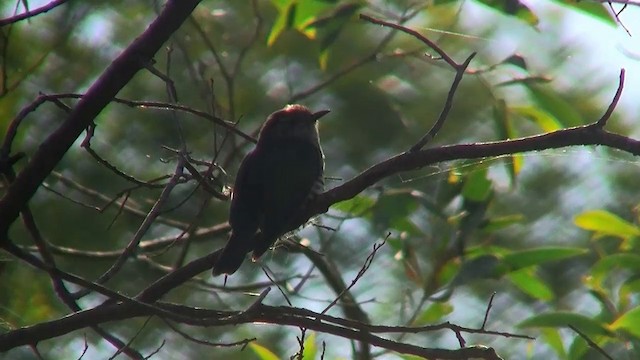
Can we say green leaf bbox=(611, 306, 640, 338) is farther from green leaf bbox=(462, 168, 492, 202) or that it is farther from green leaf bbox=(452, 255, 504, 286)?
green leaf bbox=(462, 168, 492, 202)

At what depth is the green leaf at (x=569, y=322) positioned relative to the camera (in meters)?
3.64

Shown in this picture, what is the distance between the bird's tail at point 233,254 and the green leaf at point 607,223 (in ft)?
4.25

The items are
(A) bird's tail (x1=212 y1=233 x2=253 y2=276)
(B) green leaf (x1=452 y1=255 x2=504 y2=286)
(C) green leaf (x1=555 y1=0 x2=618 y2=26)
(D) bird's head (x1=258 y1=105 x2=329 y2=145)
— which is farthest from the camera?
(D) bird's head (x1=258 y1=105 x2=329 y2=145)

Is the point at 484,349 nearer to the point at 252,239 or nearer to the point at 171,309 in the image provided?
the point at 171,309

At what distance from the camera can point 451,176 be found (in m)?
A: 4.27

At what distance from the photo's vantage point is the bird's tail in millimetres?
3346

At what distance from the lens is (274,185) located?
418 cm

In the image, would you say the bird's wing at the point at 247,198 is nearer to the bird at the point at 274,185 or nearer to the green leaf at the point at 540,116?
the bird at the point at 274,185

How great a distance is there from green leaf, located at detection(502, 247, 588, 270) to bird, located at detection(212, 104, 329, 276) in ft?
2.74

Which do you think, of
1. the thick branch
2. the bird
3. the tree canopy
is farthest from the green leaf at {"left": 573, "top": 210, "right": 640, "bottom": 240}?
the thick branch

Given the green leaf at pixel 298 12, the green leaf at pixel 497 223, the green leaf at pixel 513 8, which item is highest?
the green leaf at pixel 298 12

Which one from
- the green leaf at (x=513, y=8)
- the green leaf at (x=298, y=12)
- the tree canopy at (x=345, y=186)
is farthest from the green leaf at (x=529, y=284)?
the green leaf at (x=298, y=12)

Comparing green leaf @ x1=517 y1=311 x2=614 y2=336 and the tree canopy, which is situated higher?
the tree canopy

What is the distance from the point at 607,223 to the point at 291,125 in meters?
1.52
